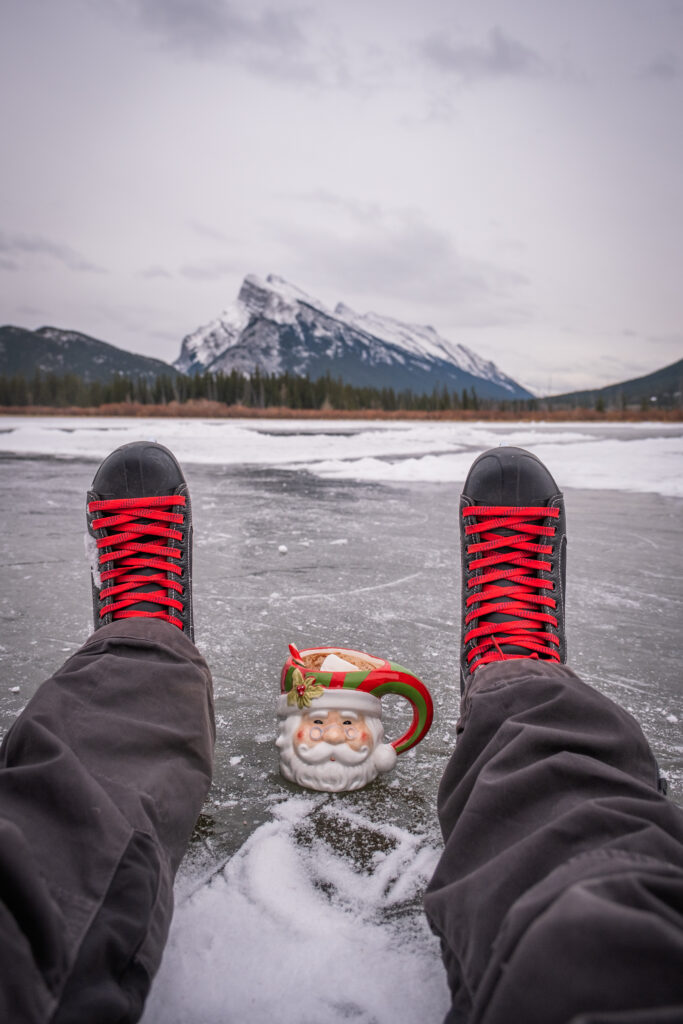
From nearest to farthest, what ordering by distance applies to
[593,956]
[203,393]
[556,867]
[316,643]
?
[593,956] → [556,867] → [316,643] → [203,393]

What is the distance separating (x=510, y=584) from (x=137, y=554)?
A: 1089 millimetres

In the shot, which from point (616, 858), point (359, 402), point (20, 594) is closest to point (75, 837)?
point (616, 858)

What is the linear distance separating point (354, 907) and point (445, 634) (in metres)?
1.25

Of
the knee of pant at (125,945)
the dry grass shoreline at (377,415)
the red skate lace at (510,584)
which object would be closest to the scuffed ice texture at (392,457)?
the red skate lace at (510,584)

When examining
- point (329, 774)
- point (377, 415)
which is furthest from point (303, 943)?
point (377, 415)

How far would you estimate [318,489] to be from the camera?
6.19 m

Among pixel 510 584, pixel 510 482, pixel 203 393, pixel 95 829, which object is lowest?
pixel 95 829

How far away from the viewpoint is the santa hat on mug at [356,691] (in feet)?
4.53

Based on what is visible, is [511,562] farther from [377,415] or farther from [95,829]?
[377,415]

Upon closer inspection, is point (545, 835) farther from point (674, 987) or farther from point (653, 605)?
point (653, 605)

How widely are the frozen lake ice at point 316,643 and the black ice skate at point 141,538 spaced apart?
1.14 feet

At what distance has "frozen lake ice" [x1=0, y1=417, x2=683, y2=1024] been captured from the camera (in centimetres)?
91

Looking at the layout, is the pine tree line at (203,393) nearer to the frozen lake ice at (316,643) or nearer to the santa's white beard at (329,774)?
the frozen lake ice at (316,643)

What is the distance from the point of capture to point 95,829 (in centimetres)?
87
